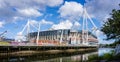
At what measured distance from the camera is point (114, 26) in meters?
29.9

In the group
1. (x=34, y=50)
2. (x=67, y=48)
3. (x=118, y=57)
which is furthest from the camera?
(x=67, y=48)

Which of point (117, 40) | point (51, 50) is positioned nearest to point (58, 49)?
point (51, 50)

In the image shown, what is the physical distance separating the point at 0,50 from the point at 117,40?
52.4 metres

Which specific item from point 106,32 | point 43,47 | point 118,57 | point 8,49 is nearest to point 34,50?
point 43,47

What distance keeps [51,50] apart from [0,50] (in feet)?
111

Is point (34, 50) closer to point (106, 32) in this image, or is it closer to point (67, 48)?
point (67, 48)

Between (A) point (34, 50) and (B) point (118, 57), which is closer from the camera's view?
(B) point (118, 57)

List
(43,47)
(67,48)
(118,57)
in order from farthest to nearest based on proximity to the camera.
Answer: (67,48)
(43,47)
(118,57)

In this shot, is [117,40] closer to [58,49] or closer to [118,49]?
[118,49]

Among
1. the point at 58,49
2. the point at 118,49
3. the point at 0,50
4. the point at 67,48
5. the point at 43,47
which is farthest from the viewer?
the point at 67,48

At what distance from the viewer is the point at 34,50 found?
313 feet

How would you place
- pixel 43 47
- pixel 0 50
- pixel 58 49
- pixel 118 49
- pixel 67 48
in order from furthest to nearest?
pixel 67 48
pixel 58 49
pixel 43 47
pixel 0 50
pixel 118 49

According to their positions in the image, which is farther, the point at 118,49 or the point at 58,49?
the point at 58,49

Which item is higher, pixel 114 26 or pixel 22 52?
pixel 114 26
